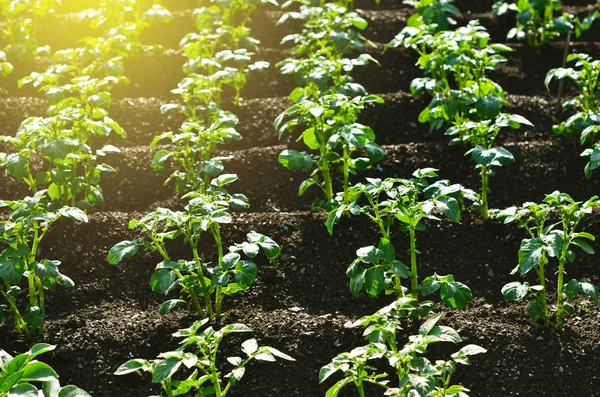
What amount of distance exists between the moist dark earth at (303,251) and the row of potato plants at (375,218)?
152 millimetres

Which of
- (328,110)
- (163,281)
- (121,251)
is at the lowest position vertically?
(163,281)

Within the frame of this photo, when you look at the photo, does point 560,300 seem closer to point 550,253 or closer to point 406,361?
point 550,253

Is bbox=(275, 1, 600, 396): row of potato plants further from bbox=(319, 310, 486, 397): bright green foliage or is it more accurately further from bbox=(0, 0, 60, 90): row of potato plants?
bbox=(0, 0, 60, 90): row of potato plants

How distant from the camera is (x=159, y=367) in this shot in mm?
3238

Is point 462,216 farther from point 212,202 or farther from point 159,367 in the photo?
point 159,367

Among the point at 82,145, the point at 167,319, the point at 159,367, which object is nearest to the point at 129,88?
the point at 82,145

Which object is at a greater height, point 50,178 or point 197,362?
point 50,178

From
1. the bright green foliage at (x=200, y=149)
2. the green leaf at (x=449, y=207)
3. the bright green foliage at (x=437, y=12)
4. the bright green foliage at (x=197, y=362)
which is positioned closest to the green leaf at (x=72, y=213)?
the bright green foliage at (x=200, y=149)

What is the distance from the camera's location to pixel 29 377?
3.00 m

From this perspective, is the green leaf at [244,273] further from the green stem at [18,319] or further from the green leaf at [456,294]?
the green stem at [18,319]

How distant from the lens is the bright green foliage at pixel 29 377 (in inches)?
115

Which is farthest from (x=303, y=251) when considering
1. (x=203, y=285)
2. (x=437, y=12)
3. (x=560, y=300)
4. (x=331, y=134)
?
(x=437, y=12)

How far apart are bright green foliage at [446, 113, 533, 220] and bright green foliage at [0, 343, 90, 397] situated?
6.54 ft

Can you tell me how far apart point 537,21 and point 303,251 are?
8.22ft
